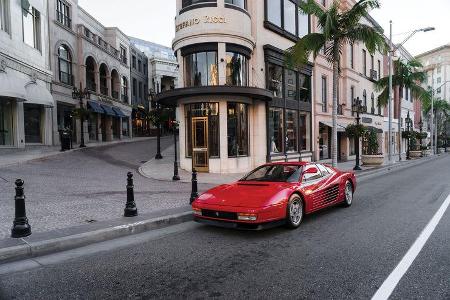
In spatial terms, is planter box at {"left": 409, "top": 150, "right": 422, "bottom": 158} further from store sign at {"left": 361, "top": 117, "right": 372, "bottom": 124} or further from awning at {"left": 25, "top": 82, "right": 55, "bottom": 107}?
awning at {"left": 25, "top": 82, "right": 55, "bottom": 107}

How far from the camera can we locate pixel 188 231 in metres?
6.60

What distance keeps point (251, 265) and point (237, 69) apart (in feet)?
45.0

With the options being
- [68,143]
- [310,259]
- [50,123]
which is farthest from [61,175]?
[50,123]

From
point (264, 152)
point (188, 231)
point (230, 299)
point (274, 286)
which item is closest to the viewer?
point (230, 299)

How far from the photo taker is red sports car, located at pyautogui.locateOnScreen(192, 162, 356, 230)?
597 cm

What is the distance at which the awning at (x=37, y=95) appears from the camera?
21.2m

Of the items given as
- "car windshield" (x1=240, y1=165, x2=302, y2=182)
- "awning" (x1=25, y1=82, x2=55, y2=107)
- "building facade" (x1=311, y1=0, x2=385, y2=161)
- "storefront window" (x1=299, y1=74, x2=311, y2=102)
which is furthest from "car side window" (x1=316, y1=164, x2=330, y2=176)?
"awning" (x1=25, y1=82, x2=55, y2=107)

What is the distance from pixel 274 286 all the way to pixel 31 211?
6164mm

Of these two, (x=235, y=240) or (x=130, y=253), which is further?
(x=235, y=240)

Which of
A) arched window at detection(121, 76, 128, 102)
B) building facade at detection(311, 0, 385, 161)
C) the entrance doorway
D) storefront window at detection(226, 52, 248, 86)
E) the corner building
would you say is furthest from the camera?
A: arched window at detection(121, 76, 128, 102)

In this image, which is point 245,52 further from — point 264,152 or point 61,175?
point 61,175

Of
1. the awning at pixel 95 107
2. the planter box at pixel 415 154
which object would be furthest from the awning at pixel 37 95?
the planter box at pixel 415 154

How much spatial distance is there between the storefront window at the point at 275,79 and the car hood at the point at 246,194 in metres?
12.9

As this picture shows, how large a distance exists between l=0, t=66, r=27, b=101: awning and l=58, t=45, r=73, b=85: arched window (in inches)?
342
